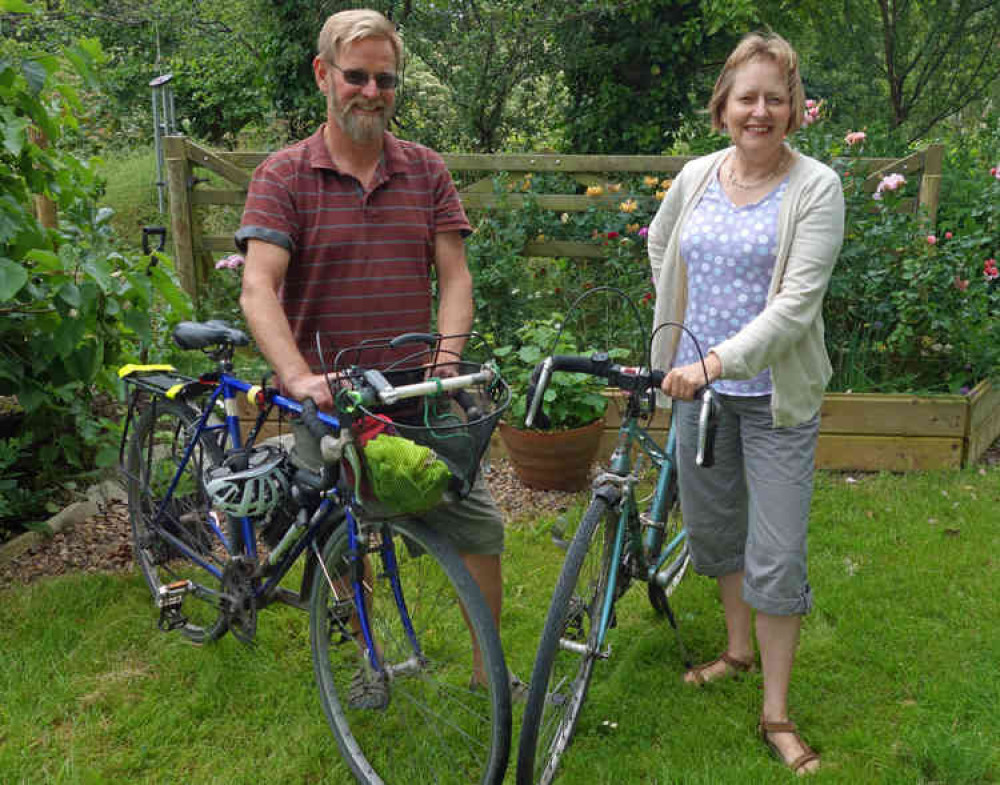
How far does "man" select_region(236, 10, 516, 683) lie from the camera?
244cm

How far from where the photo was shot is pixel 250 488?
261cm

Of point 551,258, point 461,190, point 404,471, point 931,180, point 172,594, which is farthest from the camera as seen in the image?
point 551,258

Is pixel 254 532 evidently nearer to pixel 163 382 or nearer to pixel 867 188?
pixel 163 382

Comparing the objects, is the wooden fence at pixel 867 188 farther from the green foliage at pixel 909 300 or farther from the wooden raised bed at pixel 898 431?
the green foliage at pixel 909 300

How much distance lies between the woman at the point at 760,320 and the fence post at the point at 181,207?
3977mm

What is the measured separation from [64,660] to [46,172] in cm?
185

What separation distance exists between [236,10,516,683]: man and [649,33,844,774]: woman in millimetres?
674

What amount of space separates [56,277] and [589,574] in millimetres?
2361

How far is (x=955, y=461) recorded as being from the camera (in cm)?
470

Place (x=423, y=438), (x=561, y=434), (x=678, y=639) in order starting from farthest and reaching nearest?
(x=561, y=434), (x=678, y=639), (x=423, y=438)

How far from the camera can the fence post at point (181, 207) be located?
5.84 meters

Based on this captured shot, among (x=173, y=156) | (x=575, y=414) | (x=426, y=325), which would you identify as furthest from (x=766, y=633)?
(x=173, y=156)

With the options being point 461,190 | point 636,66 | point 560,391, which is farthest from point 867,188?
point 636,66

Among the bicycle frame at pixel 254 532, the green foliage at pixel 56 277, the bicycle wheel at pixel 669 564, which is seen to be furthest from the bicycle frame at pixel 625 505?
the green foliage at pixel 56 277
